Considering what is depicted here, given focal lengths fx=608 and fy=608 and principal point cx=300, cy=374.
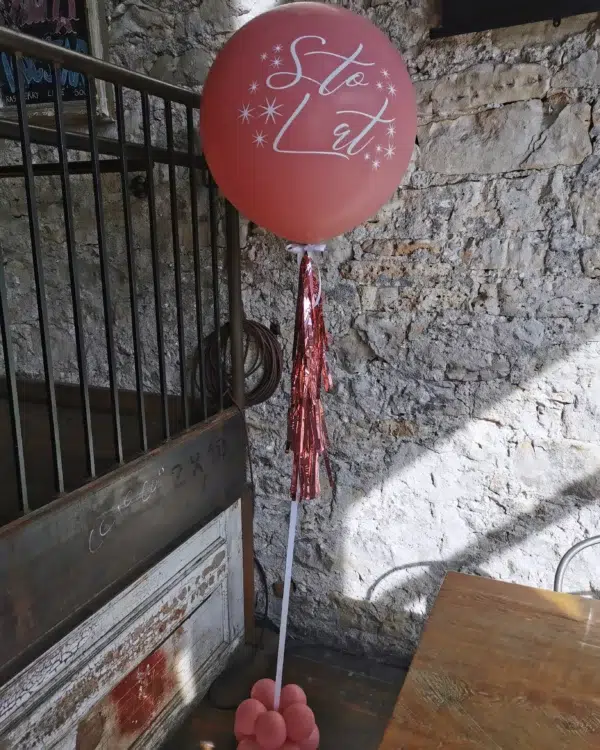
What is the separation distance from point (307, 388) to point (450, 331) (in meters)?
0.50

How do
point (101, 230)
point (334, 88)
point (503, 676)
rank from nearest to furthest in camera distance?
1. point (503, 676)
2. point (334, 88)
3. point (101, 230)

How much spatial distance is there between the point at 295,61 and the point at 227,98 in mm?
164

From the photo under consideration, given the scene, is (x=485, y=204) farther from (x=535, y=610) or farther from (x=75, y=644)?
(x=75, y=644)

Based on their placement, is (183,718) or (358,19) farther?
(183,718)

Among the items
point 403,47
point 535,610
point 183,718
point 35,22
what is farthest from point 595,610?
point 35,22

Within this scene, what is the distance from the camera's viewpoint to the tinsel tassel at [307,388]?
5.30ft

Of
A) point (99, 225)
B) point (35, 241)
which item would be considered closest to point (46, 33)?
point (99, 225)

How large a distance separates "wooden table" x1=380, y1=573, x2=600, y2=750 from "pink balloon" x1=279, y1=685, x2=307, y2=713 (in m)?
0.65

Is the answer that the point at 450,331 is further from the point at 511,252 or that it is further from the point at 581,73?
the point at 581,73

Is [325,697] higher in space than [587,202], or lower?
lower

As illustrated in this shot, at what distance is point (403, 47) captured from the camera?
1.73m

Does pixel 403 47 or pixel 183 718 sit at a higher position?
pixel 403 47

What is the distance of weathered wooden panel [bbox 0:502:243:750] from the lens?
127 centimetres

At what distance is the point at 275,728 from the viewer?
1599mm
